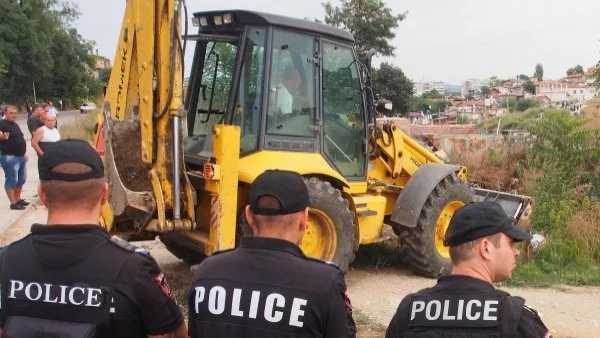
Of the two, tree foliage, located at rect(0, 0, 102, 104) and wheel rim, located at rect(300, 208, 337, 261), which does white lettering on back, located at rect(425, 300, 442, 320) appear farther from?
tree foliage, located at rect(0, 0, 102, 104)

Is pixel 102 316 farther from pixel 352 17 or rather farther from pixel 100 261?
pixel 352 17

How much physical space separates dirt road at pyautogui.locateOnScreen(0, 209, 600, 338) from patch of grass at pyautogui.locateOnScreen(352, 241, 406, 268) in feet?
0.50

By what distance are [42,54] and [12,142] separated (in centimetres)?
4582

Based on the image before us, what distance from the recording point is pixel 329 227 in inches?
242

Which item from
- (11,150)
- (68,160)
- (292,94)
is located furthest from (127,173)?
(11,150)

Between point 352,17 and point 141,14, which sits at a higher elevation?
point 352,17

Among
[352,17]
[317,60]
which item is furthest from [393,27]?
[317,60]

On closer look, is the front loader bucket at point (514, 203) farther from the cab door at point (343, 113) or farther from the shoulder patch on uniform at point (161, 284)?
the shoulder patch on uniform at point (161, 284)

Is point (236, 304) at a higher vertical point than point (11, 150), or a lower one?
lower

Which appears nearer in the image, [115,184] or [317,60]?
[115,184]

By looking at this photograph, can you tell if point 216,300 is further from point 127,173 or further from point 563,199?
point 563,199

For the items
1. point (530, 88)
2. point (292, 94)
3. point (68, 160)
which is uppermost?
point (530, 88)

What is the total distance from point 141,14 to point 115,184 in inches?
57.1

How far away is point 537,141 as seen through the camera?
35.8 ft
